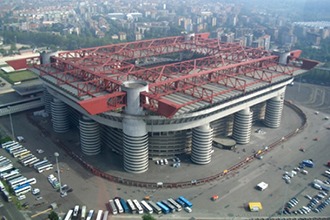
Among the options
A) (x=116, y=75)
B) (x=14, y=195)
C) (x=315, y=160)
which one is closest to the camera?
(x=14, y=195)

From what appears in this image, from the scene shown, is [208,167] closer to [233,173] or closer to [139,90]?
[233,173]

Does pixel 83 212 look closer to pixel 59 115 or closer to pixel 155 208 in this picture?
pixel 155 208

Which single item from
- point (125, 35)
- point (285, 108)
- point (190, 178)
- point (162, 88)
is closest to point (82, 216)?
point (190, 178)

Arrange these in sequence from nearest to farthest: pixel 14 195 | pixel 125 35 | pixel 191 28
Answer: pixel 14 195 < pixel 125 35 < pixel 191 28

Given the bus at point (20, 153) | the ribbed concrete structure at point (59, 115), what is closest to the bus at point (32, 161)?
the bus at point (20, 153)

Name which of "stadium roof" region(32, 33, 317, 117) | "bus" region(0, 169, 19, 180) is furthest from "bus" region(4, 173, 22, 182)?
"stadium roof" region(32, 33, 317, 117)

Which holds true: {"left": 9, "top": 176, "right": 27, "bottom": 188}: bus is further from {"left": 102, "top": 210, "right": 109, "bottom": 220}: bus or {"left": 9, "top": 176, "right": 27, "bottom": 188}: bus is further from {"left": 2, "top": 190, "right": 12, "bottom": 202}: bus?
{"left": 102, "top": 210, "right": 109, "bottom": 220}: bus

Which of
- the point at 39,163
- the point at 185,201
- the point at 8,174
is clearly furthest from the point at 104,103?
the point at 8,174
